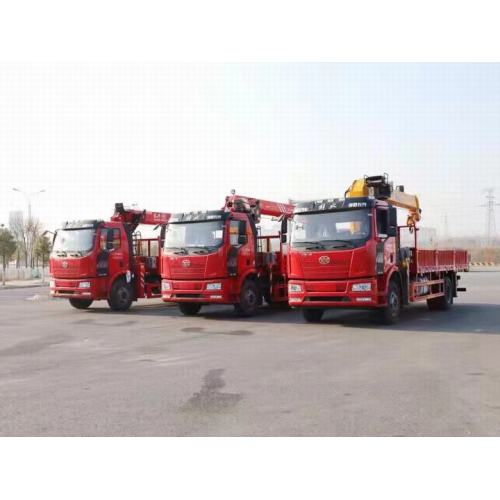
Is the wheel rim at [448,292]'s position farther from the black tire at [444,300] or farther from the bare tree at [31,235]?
the bare tree at [31,235]

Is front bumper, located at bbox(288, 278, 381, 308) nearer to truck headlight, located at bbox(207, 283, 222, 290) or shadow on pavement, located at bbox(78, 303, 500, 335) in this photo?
shadow on pavement, located at bbox(78, 303, 500, 335)

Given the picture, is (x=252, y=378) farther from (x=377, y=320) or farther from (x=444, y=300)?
(x=444, y=300)

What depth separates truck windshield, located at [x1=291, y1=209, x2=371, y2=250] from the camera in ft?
40.2

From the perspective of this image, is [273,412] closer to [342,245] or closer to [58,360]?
[58,360]

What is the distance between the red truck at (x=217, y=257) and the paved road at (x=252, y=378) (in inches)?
41.2

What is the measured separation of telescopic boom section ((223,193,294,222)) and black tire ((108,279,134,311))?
4.19m

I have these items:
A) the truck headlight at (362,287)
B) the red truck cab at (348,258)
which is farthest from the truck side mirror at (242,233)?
the truck headlight at (362,287)

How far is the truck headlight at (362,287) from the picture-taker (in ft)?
39.4

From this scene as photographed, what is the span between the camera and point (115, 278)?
16922 millimetres

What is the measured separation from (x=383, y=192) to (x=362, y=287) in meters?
3.23

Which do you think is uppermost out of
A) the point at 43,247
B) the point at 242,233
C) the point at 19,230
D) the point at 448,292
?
the point at 19,230

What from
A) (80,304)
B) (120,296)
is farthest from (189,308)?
(80,304)

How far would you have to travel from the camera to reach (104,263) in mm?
16609

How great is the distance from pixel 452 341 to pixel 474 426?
217 inches
